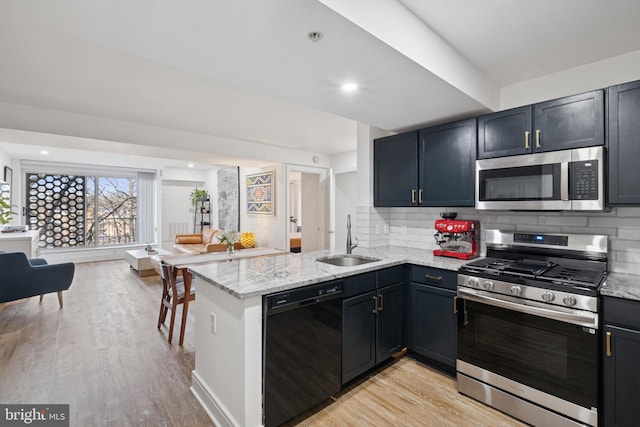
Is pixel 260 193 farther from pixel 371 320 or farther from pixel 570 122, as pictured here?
pixel 570 122

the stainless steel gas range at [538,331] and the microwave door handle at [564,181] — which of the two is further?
the microwave door handle at [564,181]

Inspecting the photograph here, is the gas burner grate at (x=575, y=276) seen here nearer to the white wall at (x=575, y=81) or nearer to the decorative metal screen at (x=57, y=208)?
the white wall at (x=575, y=81)

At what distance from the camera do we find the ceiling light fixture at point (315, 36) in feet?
4.77

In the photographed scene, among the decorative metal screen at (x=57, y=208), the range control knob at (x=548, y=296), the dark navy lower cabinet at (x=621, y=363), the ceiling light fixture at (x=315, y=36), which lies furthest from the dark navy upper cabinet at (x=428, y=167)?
the decorative metal screen at (x=57, y=208)

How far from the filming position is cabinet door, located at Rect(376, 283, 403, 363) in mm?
2398

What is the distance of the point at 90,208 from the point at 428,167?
854 centimetres

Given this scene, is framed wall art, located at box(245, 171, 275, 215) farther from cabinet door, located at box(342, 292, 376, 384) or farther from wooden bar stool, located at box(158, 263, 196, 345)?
cabinet door, located at box(342, 292, 376, 384)

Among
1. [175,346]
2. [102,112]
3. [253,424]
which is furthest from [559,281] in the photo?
[102,112]

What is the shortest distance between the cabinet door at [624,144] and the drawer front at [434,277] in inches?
43.2

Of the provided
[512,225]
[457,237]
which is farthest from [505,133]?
[457,237]

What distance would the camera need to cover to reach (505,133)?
93.1 inches

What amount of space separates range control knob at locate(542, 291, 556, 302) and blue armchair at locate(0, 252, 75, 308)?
5086mm

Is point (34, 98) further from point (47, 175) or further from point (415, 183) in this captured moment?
point (47, 175)

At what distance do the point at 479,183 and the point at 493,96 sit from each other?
0.79 m
